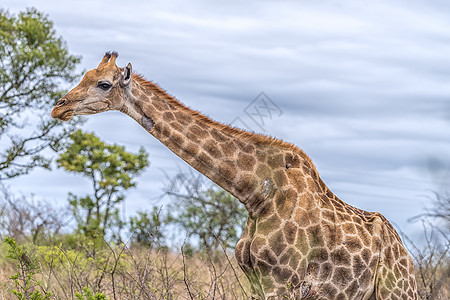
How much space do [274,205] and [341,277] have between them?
1129mm

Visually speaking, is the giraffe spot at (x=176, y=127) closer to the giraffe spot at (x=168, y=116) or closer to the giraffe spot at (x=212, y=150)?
the giraffe spot at (x=168, y=116)

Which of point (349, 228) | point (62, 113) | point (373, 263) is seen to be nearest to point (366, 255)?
point (373, 263)

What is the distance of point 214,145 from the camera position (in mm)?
7625

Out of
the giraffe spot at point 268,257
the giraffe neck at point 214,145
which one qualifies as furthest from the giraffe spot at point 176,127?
the giraffe spot at point 268,257

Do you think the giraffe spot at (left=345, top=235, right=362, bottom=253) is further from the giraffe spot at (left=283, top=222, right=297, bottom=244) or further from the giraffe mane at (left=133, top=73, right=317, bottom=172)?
the giraffe mane at (left=133, top=73, right=317, bottom=172)

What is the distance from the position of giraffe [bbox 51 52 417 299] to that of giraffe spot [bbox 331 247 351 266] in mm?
12

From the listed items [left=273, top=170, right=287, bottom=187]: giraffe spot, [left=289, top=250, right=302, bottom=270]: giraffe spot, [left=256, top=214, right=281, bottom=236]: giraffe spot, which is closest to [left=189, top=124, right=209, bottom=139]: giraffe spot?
[left=273, top=170, right=287, bottom=187]: giraffe spot

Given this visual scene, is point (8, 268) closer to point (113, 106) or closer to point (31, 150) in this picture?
point (31, 150)

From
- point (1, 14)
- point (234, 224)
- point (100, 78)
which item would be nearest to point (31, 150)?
point (1, 14)

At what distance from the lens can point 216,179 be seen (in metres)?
7.60

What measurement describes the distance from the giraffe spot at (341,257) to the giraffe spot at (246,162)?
138 centimetres

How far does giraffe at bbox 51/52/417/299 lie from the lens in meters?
7.32

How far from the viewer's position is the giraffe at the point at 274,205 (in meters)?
7.32

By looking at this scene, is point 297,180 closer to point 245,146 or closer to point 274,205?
point 274,205
